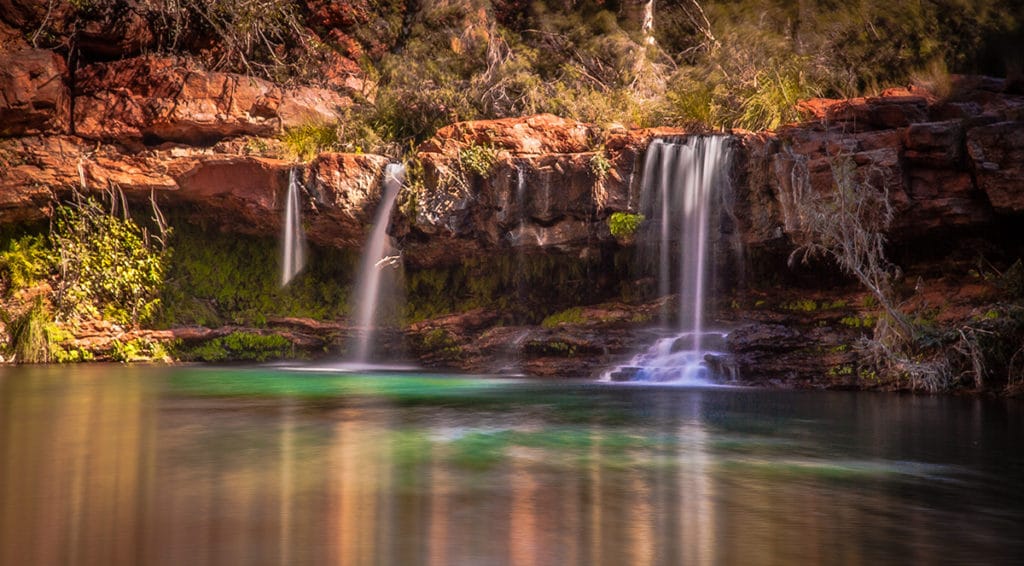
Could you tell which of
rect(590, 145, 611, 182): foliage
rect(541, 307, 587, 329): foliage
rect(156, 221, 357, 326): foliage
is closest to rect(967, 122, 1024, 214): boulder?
rect(590, 145, 611, 182): foliage

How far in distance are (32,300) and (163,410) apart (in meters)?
10.2

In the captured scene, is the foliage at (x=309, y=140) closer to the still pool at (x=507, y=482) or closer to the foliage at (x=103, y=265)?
the foliage at (x=103, y=265)

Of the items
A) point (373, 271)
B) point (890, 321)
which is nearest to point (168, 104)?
point (373, 271)

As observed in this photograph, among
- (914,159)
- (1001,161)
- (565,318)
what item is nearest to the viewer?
(1001,161)

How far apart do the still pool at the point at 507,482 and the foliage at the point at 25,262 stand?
8.55 meters

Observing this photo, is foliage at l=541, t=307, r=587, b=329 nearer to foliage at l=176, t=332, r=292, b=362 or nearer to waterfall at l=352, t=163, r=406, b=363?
waterfall at l=352, t=163, r=406, b=363

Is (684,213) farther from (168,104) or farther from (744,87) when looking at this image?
(168,104)

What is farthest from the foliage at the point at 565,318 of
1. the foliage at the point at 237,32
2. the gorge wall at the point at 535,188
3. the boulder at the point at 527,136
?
the foliage at the point at 237,32

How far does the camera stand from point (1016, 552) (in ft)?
12.4

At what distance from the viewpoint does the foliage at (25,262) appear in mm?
17172

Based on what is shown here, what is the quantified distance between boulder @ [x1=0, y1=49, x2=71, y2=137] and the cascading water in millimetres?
12326

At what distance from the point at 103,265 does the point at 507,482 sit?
15582 millimetres

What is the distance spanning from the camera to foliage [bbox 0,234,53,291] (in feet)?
56.3

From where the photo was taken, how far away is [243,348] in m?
18.0
